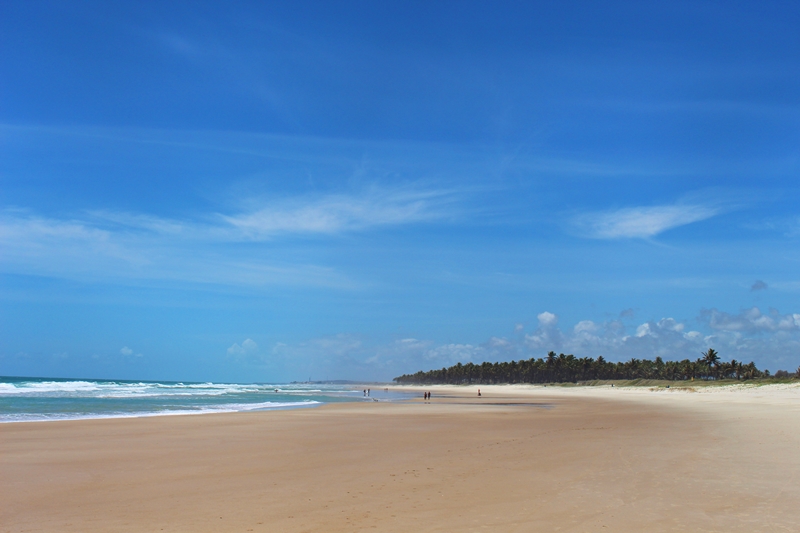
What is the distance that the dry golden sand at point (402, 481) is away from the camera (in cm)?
966

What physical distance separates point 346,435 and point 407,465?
28.0ft

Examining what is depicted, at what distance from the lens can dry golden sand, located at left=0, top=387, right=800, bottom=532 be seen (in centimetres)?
966

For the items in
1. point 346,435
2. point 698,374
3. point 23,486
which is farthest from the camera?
point 698,374

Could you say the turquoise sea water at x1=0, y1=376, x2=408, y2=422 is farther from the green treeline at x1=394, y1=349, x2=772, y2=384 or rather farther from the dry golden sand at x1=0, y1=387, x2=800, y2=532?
the green treeline at x1=394, y1=349, x2=772, y2=384

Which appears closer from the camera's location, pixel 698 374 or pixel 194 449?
pixel 194 449

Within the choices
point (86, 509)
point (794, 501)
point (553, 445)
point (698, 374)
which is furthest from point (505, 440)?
point (698, 374)

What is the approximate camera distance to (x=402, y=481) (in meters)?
13.0

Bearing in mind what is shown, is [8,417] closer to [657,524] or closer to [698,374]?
[657,524]

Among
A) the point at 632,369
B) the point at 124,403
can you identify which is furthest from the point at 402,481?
the point at 632,369

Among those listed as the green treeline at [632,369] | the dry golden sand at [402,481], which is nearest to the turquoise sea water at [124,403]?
the dry golden sand at [402,481]

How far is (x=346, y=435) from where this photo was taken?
23.3 meters

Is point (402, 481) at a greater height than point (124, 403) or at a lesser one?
greater

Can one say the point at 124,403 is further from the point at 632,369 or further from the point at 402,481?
the point at 632,369

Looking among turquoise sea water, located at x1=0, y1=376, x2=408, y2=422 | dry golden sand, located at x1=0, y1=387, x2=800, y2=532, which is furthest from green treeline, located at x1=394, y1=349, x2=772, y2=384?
dry golden sand, located at x1=0, y1=387, x2=800, y2=532
